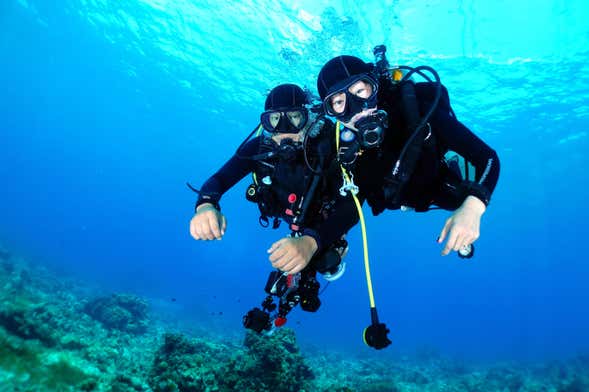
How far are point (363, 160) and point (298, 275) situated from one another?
1.50 metres

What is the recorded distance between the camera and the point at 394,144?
3.75 meters

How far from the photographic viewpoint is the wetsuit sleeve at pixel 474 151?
2970 mm

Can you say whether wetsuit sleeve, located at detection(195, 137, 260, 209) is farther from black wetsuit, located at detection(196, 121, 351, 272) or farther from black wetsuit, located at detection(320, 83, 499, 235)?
black wetsuit, located at detection(320, 83, 499, 235)

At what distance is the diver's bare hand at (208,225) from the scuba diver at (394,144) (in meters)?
1.15

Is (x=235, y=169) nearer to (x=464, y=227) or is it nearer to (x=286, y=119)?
(x=286, y=119)

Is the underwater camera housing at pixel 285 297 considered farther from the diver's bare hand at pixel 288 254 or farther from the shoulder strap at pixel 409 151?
the shoulder strap at pixel 409 151

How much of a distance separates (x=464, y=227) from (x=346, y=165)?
131 centimetres

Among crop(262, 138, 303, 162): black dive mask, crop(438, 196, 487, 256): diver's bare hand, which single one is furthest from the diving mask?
crop(438, 196, 487, 256): diver's bare hand

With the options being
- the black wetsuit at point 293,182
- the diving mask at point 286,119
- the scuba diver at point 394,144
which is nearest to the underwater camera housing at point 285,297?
the black wetsuit at point 293,182

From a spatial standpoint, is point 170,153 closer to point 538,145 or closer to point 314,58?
point 314,58

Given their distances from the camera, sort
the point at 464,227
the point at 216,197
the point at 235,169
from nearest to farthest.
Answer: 1. the point at 464,227
2. the point at 216,197
3. the point at 235,169

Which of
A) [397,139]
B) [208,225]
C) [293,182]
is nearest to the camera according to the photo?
[208,225]

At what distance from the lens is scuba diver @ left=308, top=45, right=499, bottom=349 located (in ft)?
10.9

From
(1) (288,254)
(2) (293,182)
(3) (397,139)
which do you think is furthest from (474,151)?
(1) (288,254)
